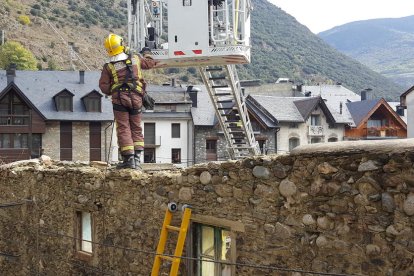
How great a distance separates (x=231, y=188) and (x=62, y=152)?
39481mm

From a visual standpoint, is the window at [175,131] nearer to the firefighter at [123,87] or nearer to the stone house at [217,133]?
the stone house at [217,133]

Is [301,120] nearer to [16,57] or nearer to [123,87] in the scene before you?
[16,57]

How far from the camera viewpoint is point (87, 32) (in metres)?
104

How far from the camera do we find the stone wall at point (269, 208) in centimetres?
503

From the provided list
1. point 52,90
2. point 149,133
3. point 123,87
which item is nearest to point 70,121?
point 52,90

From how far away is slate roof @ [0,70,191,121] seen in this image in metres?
44.1

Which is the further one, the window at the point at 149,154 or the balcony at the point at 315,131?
the balcony at the point at 315,131

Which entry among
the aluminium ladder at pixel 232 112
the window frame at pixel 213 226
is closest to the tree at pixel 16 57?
the aluminium ladder at pixel 232 112

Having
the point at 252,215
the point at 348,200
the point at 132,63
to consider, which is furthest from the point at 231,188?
the point at 132,63

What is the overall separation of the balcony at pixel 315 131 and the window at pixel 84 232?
40.8 m

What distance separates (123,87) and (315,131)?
136ft

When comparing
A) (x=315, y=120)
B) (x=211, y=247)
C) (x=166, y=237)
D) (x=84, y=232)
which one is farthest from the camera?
(x=315, y=120)

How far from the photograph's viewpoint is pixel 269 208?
6.15 m

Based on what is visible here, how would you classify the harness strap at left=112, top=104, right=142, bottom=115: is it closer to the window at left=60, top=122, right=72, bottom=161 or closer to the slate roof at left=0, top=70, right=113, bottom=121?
the slate roof at left=0, top=70, right=113, bottom=121
